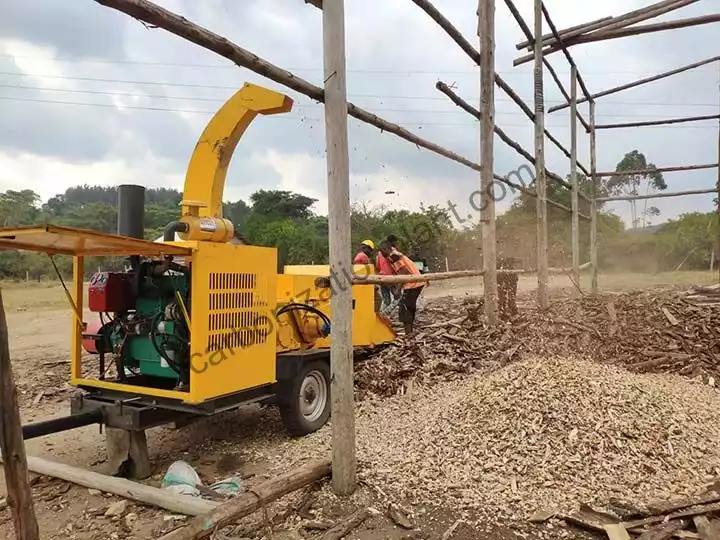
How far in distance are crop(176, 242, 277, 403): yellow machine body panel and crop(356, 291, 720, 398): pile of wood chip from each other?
181 cm

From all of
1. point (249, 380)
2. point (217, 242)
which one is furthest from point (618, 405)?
point (217, 242)

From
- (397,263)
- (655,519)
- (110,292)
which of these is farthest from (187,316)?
(397,263)

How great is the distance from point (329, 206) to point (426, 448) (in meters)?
1.79

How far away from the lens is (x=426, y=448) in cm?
409

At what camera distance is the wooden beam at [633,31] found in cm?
897

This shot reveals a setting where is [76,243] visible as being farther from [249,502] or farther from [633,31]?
[633,31]

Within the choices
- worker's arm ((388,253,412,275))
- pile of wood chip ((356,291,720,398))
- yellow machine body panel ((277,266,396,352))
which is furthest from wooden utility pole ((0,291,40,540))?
worker's arm ((388,253,412,275))

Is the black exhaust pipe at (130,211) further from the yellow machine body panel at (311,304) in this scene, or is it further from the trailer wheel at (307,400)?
the trailer wheel at (307,400)

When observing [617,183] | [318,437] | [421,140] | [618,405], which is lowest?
[318,437]

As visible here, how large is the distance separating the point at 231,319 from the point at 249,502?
138cm

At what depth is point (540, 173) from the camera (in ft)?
29.0

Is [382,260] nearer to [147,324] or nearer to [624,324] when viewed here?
[624,324]

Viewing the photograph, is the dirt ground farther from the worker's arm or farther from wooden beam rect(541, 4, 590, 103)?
wooden beam rect(541, 4, 590, 103)

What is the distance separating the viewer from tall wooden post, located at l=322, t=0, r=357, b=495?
361 centimetres
